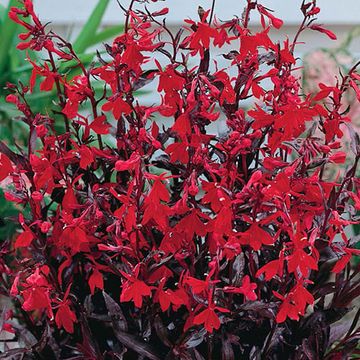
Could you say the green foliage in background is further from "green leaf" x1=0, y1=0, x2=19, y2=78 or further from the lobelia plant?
the lobelia plant

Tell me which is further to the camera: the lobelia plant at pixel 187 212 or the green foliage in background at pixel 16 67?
the green foliage in background at pixel 16 67

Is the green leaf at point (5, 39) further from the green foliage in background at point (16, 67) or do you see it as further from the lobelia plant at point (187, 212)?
the lobelia plant at point (187, 212)

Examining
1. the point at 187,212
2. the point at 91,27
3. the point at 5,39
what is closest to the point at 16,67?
the point at 5,39

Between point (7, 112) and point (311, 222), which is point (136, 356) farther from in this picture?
point (7, 112)

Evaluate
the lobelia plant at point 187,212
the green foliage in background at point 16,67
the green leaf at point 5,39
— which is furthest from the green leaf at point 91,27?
the lobelia plant at point 187,212

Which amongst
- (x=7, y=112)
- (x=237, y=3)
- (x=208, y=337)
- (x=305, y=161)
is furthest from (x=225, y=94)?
(x=237, y=3)

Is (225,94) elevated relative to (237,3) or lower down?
lower down

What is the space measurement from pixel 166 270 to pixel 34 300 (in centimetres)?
11

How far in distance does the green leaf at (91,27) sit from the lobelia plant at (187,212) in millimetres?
1038

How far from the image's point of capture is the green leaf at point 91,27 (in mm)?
1724

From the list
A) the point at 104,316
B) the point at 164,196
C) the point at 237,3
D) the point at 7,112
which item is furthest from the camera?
the point at 237,3

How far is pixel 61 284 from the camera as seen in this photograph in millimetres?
728

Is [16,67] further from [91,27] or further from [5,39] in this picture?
[91,27]

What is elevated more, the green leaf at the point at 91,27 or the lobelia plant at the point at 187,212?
the green leaf at the point at 91,27
